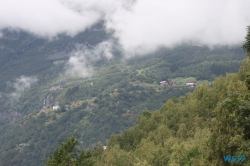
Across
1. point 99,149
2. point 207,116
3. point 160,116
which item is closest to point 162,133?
point 207,116

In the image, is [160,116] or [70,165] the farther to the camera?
[160,116]

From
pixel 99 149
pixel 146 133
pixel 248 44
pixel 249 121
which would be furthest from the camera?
pixel 99 149

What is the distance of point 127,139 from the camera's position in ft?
286

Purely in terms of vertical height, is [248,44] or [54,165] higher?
[248,44]

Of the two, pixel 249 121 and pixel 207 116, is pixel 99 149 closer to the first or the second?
pixel 207 116

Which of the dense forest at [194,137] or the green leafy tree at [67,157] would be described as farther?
the green leafy tree at [67,157]

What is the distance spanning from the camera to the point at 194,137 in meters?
56.9

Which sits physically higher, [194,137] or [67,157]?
[67,157]

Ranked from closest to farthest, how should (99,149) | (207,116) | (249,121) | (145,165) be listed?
1. (249,121)
2. (145,165)
3. (207,116)
4. (99,149)

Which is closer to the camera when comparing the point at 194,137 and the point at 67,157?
the point at 67,157

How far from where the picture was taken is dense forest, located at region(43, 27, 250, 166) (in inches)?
793

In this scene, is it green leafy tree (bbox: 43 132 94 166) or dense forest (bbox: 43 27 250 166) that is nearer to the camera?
dense forest (bbox: 43 27 250 166)

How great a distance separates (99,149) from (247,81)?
248ft

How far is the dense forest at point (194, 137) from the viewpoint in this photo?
66.1 ft
